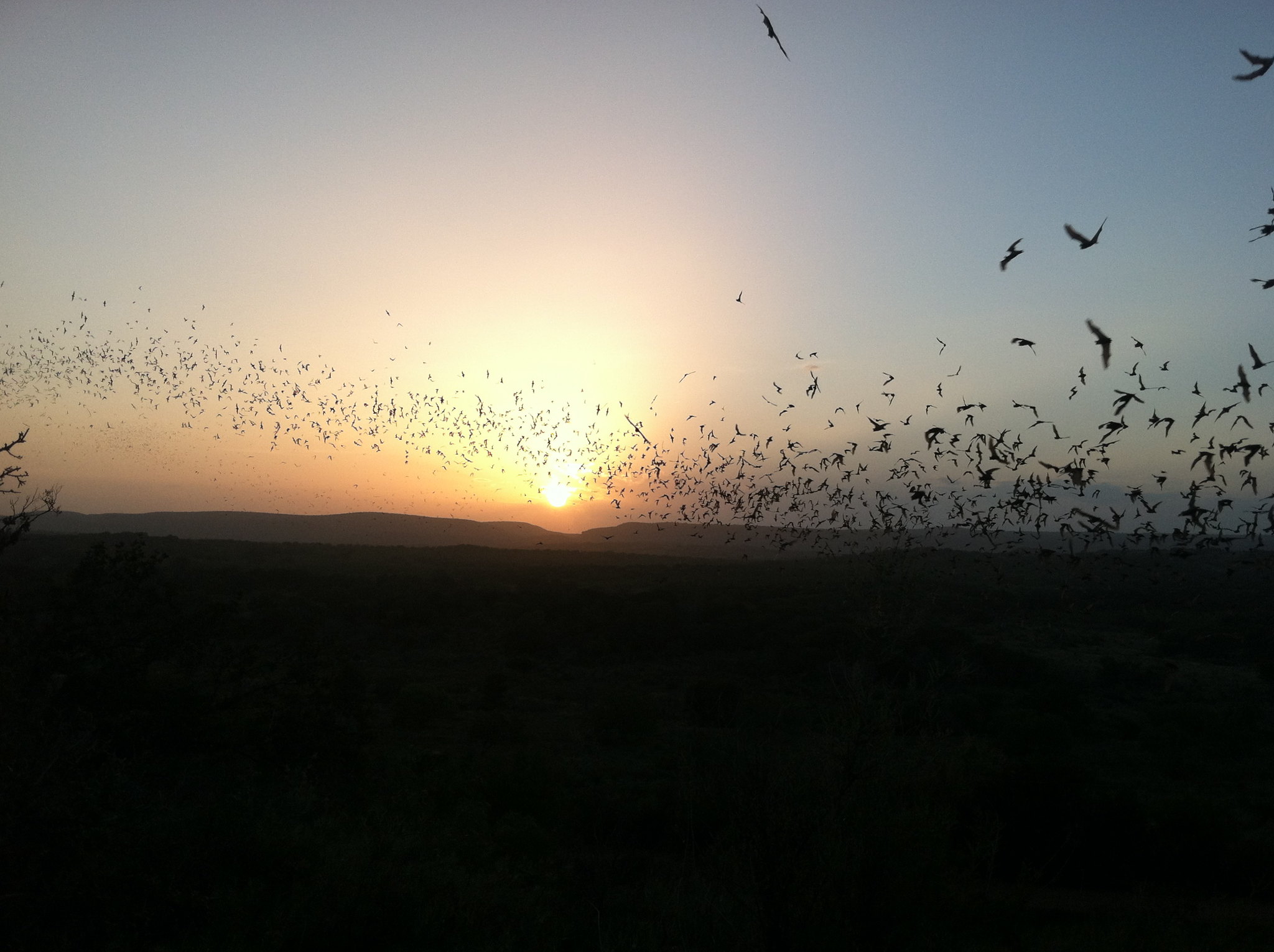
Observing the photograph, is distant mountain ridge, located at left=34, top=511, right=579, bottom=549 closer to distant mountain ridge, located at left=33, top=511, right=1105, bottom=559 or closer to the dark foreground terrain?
distant mountain ridge, located at left=33, top=511, right=1105, bottom=559

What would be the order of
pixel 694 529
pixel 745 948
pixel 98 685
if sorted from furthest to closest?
pixel 694 529
pixel 98 685
pixel 745 948

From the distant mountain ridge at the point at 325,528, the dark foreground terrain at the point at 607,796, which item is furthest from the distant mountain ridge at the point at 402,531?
the dark foreground terrain at the point at 607,796

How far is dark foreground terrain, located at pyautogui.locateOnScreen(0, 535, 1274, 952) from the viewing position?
9328 mm

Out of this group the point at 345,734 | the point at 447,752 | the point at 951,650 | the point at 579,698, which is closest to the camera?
the point at 345,734

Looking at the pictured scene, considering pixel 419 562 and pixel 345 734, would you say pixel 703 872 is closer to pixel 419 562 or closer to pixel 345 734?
pixel 345 734

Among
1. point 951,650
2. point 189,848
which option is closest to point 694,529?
point 951,650

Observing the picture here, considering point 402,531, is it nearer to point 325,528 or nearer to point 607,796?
point 325,528

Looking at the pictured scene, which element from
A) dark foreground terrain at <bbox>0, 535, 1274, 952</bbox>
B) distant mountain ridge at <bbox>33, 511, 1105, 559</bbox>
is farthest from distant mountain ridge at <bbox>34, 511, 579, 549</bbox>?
dark foreground terrain at <bbox>0, 535, 1274, 952</bbox>

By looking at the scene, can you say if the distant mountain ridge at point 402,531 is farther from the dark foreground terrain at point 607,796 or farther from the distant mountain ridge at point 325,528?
the dark foreground terrain at point 607,796

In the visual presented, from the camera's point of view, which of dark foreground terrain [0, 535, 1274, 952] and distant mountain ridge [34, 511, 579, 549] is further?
distant mountain ridge [34, 511, 579, 549]

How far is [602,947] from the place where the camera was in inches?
360

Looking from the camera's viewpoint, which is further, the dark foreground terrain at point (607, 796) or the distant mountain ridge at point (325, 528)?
the distant mountain ridge at point (325, 528)

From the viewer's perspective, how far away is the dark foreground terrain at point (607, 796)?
9328 millimetres

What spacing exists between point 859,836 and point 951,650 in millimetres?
27189
